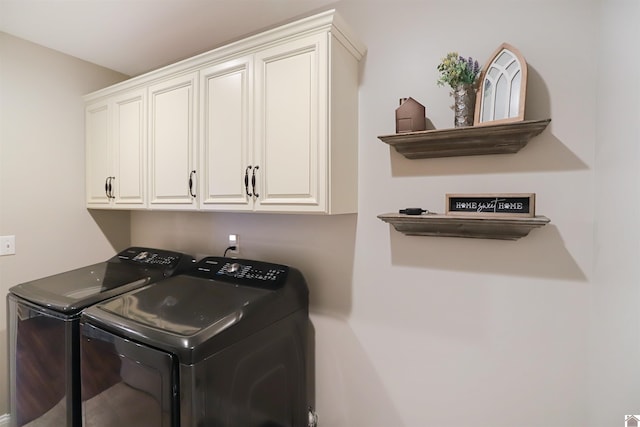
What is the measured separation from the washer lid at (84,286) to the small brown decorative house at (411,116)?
1563 millimetres

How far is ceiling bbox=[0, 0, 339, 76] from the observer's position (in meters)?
1.65

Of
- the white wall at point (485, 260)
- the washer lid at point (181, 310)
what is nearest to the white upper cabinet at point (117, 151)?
the washer lid at point (181, 310)

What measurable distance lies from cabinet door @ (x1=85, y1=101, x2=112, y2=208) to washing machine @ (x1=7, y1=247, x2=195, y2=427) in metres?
0.64

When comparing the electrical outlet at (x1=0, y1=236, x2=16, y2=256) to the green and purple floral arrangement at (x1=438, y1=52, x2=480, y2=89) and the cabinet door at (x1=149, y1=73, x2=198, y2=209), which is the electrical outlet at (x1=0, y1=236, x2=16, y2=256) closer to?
the cabinet door at (x1=149, y1=73, x2=198, y2=209)

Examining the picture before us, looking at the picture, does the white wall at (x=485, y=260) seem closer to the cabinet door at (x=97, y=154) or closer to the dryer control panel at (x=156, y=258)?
the dryer control panel at (x=156, y=258)

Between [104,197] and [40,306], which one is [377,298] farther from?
[104,197]

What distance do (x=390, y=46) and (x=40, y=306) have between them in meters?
2.11

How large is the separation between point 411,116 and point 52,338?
1925 mm

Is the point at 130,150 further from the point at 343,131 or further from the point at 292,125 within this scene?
the point at 343,131

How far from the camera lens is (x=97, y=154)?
7.33 ft

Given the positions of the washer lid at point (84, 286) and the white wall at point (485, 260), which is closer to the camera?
the white wall at point (485, 260)

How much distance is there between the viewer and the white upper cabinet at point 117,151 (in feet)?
6.46

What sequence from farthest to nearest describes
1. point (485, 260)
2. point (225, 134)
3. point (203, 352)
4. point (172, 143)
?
point (172, 143)
point (225, 134)
point (485, 260)
point (203, 352)

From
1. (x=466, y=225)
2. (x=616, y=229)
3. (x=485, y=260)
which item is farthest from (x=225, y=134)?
(x=616, y=229)
